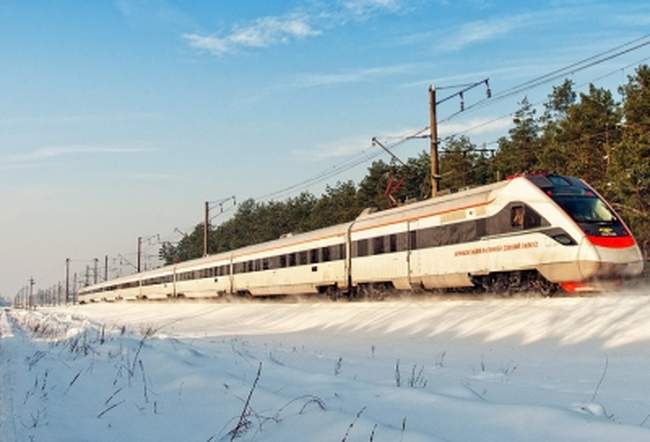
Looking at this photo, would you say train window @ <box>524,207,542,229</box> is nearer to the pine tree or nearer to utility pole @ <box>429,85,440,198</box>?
utility pole @ <box>429,85,440,198</box>

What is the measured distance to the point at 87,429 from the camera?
5.39 m

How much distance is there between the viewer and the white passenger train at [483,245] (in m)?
15.2

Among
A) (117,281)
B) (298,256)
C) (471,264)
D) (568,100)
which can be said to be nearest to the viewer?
(471,264)

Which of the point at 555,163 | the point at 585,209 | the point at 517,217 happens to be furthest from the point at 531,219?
the point at 555,163

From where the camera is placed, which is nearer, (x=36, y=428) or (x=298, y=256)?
(x=36, y=428)

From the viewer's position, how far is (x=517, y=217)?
16.5 metres

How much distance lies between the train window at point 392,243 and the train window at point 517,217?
512cm

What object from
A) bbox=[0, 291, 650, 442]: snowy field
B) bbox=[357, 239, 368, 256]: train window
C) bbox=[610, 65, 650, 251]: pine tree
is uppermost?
bbox=[610, 65, 650, 251]: pine tree

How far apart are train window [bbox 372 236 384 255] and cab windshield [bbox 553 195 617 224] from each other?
7001 mm

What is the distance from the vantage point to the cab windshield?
15.6m

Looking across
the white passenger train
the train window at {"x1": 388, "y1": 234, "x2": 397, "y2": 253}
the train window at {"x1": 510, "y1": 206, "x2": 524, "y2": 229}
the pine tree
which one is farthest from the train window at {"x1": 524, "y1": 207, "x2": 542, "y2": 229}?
the pine tree

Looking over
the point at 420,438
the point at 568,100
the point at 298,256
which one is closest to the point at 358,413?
the point at 420,438

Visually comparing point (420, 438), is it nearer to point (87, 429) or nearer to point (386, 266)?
point (87, 429)

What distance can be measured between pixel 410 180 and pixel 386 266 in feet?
124
